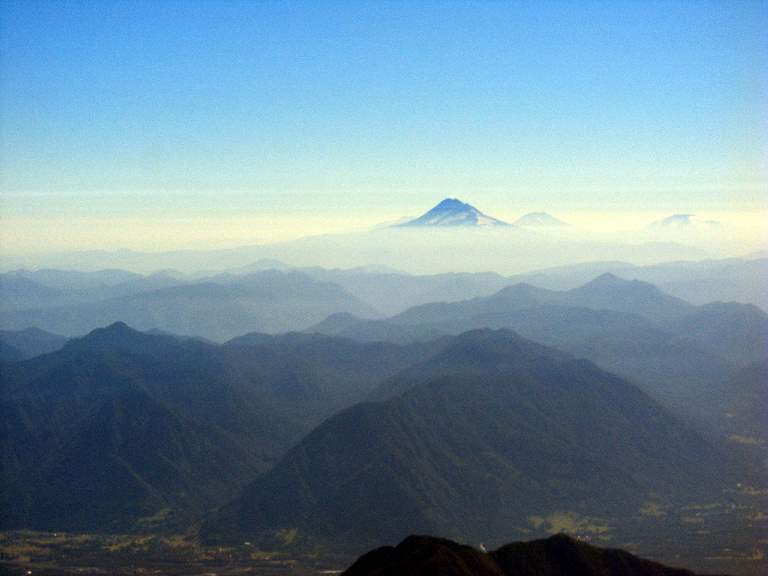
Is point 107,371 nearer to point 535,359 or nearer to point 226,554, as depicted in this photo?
point 226,554

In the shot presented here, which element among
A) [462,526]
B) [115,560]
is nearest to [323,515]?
[462,526]

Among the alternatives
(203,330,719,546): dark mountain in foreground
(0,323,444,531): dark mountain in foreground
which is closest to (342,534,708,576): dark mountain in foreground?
(203,330,719,546): dark mountain in foreground

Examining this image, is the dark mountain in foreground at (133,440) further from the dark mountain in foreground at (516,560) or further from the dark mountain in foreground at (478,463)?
the dark mountain in foreground at (516,560)

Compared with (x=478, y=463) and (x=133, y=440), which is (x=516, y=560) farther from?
(x=133, y=440)

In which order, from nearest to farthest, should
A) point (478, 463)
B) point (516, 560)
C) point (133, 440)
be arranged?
point (516, 560) → point (478, 463) → point (133, 440)

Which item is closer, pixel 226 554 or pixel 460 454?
pixel 226 554

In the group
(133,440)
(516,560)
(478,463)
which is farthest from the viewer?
(133,440)

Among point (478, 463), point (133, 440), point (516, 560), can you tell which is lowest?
point (478, 463)

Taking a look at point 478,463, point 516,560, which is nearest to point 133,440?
point 478,463
